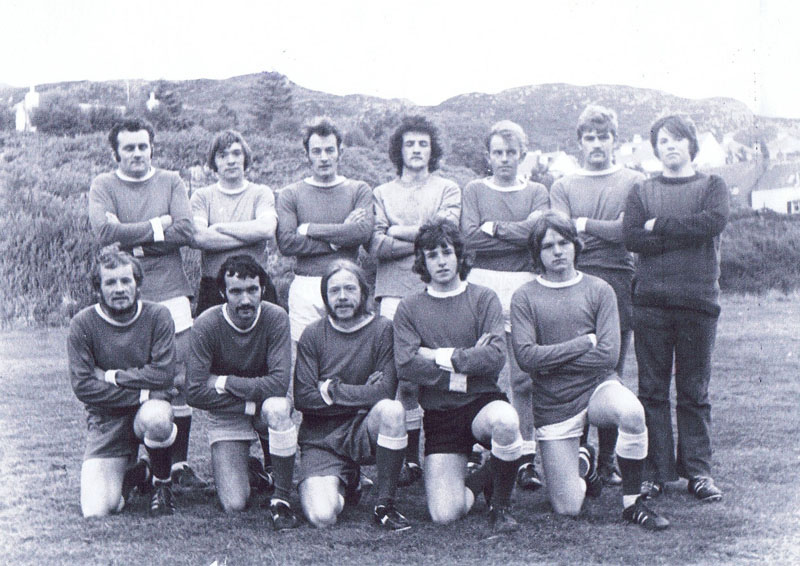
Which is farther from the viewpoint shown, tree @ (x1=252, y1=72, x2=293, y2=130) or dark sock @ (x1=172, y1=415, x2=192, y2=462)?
tree @ (x1=252, y1=72, x2=293, y2=130)

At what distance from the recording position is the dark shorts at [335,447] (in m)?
3.98

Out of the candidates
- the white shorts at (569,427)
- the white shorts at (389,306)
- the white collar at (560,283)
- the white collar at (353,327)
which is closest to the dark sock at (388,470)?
the white collar at (353,327)

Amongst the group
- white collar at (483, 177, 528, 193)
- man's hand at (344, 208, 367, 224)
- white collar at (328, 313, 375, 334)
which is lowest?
white collar at (328, 313, 375, 334)

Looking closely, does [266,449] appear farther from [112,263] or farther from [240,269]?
[112,263]

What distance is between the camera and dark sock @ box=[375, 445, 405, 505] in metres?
3.79

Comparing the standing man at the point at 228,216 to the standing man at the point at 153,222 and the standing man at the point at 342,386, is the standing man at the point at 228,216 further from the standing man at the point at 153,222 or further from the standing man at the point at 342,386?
the standing man at the point at 342,386

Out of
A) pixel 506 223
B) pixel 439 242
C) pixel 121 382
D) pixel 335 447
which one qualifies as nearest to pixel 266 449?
pixel 335 447

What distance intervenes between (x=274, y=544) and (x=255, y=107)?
45.8ft

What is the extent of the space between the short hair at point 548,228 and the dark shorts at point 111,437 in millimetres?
2206

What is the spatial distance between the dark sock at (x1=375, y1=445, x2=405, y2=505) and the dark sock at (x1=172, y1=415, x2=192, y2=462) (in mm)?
1299

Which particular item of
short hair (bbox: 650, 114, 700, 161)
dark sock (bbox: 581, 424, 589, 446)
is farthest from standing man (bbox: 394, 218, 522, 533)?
short hair (bbox: 650, 114, 700, 161)

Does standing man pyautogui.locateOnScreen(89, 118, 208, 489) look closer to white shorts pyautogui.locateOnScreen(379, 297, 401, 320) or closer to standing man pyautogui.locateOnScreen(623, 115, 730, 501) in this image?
white shorts pyautogui.locateOnScreen(379, 297, 401, 320)

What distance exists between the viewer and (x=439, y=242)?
3920 mm

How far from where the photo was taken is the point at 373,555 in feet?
10.9
